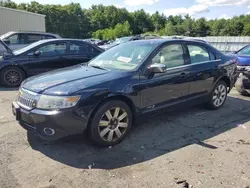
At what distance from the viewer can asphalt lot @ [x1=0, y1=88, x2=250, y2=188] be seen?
3098 millimetres

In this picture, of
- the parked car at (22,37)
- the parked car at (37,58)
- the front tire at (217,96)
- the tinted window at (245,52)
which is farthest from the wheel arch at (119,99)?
the parked car at (22,37)

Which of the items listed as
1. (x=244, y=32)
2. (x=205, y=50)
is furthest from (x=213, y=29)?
(x=205, y=50)

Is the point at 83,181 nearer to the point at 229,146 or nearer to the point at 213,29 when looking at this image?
the point at 229,146

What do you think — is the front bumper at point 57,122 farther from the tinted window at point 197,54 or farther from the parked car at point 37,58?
the parked car at point 37,58

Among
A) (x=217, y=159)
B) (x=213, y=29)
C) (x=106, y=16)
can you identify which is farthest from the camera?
(x=106, y=16)

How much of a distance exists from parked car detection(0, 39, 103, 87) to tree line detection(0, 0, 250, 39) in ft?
202

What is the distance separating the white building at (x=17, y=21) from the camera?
888 inches

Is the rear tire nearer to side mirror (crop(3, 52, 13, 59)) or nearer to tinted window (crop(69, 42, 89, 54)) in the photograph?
side mirror (crop(3, 52, 13, 59))

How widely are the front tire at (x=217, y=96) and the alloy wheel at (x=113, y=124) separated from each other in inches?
94.0

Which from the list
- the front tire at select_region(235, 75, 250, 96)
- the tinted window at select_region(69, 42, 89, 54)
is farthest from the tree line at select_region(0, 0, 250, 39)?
the front tire at select_region(235, 75, 250, 96)

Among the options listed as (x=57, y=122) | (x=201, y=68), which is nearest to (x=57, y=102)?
(x=57, y=122)

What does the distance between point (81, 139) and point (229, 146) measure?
2.26 meters

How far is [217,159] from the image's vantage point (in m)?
3.62

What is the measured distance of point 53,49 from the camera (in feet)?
27.9
